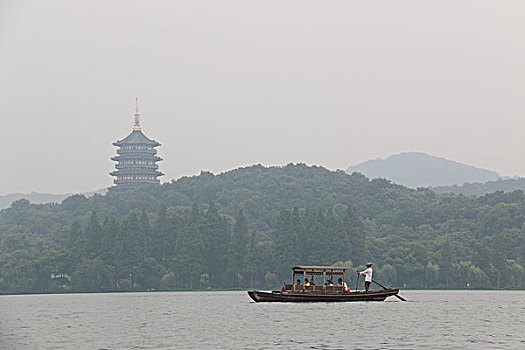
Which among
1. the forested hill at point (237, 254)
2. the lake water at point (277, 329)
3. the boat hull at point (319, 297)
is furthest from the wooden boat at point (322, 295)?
the forested hill at point (237, 254)

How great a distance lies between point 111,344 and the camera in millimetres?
38812

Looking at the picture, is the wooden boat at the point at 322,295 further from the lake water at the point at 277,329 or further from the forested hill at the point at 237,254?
the forested hill at the point at 237,254

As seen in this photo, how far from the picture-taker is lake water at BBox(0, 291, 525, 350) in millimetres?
37938

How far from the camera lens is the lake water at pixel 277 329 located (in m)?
37.9

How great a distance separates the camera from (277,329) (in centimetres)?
4462

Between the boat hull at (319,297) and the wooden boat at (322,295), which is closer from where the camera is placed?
the boat hull at (319,297)

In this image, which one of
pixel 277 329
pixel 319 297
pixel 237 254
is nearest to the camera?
pixel 277 329

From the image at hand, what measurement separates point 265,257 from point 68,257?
3036 centimetres

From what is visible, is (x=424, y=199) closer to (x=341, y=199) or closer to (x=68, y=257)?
(x=341, y=199)

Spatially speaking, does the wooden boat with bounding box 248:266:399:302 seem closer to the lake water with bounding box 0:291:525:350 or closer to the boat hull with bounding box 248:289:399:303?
the boat hull with bounding box 248:289:399:303

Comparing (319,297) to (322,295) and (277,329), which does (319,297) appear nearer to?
(322,295)

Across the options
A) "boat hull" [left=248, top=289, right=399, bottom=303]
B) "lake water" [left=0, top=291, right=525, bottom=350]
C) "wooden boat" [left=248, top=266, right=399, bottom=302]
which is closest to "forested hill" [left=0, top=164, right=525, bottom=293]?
"wooden boat" [left=248, top=266, right=399, bottom=302]

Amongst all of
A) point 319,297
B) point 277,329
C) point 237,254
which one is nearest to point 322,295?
point 319,297

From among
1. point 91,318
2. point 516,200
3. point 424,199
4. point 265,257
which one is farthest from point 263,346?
point 424,199
